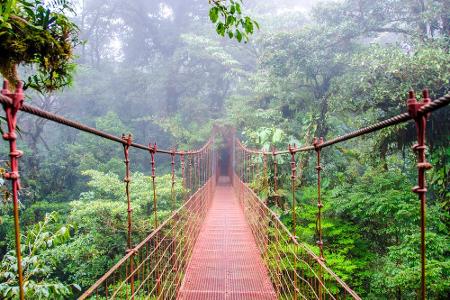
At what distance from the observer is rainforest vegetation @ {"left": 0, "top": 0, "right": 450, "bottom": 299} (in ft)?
6.38

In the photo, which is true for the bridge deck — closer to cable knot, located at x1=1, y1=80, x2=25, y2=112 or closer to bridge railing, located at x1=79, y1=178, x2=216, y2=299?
bridge railing, located at x1=79, y1=178, x2=216, y2=299

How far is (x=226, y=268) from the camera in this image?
9.46 feet

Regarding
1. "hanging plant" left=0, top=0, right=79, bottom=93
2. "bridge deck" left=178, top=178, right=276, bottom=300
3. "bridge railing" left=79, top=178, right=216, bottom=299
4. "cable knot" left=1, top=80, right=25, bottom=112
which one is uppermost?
"hanging plant" left=0, top=0, right=79, bottom=93

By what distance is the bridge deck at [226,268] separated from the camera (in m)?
2.39

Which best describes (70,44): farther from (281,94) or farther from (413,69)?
(281,94)

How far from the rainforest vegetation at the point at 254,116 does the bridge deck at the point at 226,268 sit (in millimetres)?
745

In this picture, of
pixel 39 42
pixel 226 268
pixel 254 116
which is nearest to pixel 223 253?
pixel 226 268

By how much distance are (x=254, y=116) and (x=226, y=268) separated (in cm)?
543

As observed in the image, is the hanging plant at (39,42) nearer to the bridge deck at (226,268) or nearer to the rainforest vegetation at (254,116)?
the rainforest vegetation at (254,116)

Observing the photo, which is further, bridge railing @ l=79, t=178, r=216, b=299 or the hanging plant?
the hanging plant

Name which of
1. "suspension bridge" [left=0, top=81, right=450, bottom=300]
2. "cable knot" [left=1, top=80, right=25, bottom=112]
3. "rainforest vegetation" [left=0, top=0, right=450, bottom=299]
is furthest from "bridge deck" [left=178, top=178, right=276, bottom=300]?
"cable knot" [left=1, top=80, right=25, bottom=112]

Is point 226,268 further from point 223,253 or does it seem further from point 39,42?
point 39,42

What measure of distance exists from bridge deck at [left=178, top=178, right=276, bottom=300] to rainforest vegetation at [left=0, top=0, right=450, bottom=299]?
2.44ft

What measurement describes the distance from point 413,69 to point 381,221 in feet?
5.86
